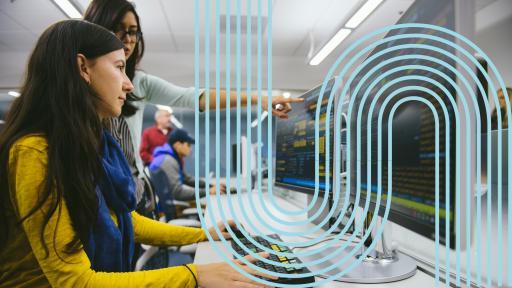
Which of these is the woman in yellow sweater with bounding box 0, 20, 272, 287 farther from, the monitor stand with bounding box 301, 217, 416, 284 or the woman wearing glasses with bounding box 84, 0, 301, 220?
the woman wearing glasses with bounding box 84, 0, 301, 220

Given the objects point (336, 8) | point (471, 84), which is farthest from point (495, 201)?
point (336, 8)

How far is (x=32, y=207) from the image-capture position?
65cm

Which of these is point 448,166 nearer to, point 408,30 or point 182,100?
point 408,30

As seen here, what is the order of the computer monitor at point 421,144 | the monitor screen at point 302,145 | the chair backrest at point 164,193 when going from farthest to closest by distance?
the chair backrest at point 164,193, the monitor screen at point 302,145, the computer monitor at point 421,144

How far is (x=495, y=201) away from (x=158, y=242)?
3.06ft

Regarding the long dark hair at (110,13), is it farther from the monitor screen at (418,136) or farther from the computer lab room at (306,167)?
the monitor screen at (418,136)

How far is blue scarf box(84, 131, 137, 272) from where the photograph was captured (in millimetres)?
783

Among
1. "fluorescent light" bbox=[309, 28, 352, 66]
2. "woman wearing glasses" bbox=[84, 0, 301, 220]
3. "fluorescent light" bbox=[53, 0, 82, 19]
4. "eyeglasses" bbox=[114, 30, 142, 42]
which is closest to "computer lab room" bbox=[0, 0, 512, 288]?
"woman wearing glasses" bbox=[84, 0, 301, 220]

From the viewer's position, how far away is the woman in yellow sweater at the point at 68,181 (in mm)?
653

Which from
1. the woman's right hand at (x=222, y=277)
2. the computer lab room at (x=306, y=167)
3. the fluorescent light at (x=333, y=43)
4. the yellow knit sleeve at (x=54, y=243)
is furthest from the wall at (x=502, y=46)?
the yellow knit sleeve at (x=54, y=243)

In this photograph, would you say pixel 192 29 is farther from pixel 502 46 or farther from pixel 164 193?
pixel 502 46

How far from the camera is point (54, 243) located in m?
0.64

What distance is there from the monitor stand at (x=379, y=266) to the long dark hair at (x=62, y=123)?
1.74ft

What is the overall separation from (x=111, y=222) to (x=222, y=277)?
1.02 ft
